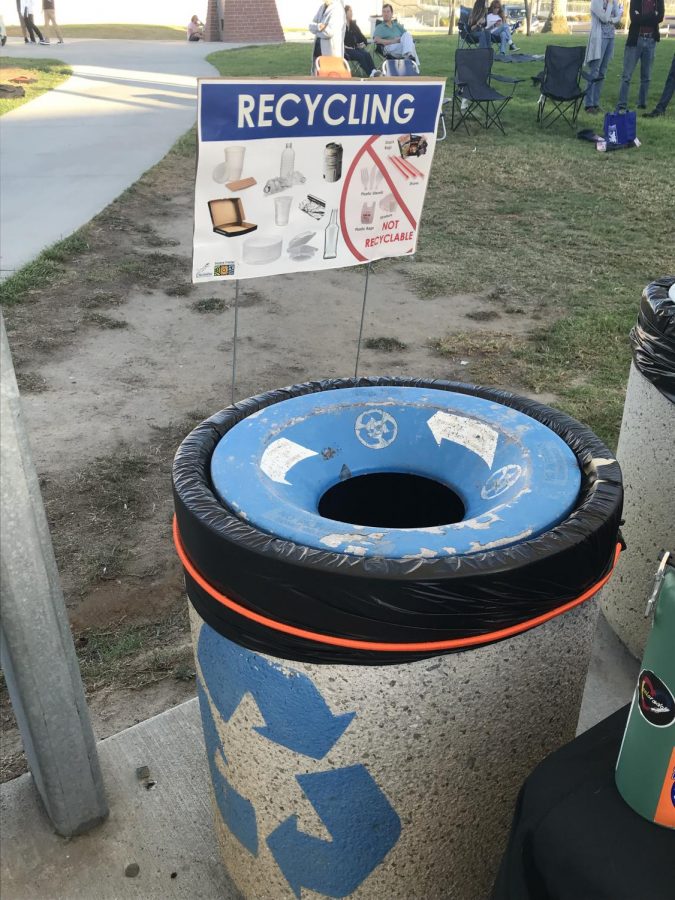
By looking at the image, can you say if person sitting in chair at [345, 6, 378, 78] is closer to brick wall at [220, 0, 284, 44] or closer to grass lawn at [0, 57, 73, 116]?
grass lawn at [0, 57, 73, 116]

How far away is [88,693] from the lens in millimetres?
2697

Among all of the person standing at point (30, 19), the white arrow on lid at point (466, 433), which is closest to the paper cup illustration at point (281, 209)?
the white arrow on lid at point (466, 433)

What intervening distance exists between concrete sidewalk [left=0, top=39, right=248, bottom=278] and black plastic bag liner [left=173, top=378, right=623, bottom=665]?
564 cm

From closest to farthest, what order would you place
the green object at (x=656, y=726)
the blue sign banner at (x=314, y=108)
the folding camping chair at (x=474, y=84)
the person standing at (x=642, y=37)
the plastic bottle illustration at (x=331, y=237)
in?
1. the green object at (x=656, y=726)
2. the blue sign banner at (x=314, y=108)
3. the plastic bottle illustration at (x=331, y=237)
4. the folding camping chair at (x=474, y=84)
5. the person standing at (x=642, y=37)

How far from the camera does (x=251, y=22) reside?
106 feet

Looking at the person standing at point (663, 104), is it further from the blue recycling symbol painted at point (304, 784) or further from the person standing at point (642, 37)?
the blue recycling symbol painted at point (304, 784)

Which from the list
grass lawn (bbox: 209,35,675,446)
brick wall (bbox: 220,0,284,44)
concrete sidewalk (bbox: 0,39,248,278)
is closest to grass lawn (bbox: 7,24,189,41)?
brick wall (bbox: 220,0,284,44)

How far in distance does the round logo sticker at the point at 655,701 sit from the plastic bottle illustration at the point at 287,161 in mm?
2389

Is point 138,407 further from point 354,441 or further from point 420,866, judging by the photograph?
point 420,866

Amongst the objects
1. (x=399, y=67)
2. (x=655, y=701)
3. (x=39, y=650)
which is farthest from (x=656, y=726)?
(x=399, y=67)

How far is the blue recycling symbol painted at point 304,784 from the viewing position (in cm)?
151

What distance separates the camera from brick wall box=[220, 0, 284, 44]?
1241 inches

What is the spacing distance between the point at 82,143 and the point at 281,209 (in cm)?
883

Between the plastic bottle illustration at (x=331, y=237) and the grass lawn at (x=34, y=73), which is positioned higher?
the plastic bottle illustration at (x=331, y=237)
